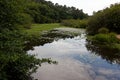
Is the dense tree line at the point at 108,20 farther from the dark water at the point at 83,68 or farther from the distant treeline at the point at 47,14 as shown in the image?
the distant treeline at the point at 47,14

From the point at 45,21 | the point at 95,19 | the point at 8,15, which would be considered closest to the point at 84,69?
the point at 8,15

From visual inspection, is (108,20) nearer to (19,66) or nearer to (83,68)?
(83,68)

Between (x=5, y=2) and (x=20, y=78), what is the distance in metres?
2.81

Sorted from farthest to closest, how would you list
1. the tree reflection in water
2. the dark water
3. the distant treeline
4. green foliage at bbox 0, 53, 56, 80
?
the distant treeline
the tree reflection in water
the dark water
green foliage at bbox 0, 53, 56, 80

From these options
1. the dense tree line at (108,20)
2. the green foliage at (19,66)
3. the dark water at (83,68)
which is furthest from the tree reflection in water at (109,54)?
the dense tree line at (108,20)

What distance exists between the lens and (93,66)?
13.6m

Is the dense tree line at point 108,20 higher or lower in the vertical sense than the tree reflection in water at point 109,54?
higher

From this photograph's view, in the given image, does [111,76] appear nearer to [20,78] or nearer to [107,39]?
[20,78]

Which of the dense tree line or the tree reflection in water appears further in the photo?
the dense tree line

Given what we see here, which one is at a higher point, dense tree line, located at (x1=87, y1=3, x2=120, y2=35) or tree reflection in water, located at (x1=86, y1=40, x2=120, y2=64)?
dense tree line, located at (x1=87, y1=3, x2=120, y2=35)

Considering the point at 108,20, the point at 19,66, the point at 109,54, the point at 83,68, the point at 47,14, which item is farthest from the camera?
Result: the point at 47,14

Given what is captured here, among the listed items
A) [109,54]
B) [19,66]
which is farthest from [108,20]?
[19,66]

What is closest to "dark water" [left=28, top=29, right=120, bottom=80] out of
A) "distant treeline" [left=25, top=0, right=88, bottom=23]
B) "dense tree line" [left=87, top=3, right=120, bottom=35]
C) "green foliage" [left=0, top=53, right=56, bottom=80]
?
"green foliage" [left=0, top=53, right=56, bottom=80]

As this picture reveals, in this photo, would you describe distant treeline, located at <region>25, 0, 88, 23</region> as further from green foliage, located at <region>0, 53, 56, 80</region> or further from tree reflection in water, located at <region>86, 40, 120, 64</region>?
green foliage, located at <region>0, 53, 56, 80</region>
